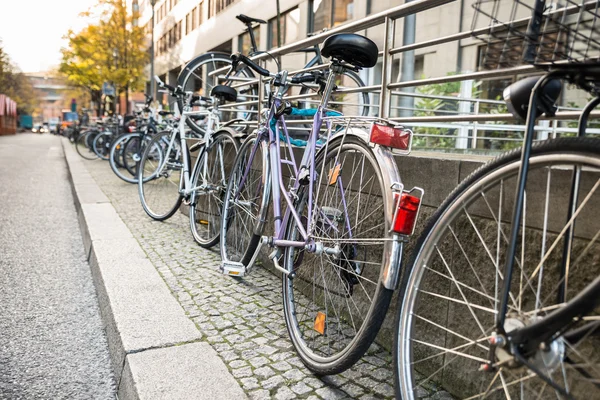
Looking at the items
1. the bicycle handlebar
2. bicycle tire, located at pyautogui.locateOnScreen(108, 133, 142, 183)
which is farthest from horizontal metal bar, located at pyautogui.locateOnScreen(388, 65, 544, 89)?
bicycle tire, located at pyautogui.locateOnScreen(108, 133, 142, 183)

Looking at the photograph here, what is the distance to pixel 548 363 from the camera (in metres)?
1.33

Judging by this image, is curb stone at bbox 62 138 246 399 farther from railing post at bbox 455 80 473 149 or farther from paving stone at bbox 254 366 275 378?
railing post at bbox 455 80 473 149

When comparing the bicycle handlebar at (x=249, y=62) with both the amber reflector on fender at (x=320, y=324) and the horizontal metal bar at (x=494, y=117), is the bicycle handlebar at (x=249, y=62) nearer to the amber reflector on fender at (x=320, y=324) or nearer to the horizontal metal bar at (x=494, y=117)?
the horizontal metal bar at (x=494, y=117)

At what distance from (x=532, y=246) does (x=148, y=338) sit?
1.78 m

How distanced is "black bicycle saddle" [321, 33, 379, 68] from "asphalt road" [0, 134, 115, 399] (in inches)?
74.5

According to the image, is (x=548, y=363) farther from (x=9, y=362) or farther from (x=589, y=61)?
(x=9, y=362)

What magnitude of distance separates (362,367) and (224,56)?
4.57 meters

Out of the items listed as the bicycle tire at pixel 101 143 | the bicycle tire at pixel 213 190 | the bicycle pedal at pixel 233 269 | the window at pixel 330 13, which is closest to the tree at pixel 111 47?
the bicycle tire at pixel 101 143

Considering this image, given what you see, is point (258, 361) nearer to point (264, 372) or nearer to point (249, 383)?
point (264, 372)

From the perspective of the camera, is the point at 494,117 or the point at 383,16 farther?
the point at 383,16

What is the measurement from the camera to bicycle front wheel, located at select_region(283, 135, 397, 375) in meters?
2.42

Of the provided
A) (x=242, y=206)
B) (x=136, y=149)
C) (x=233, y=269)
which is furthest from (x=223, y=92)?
(x=136, y=149)

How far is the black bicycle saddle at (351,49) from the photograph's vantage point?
2.35 metres

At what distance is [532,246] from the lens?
6.13 ft
